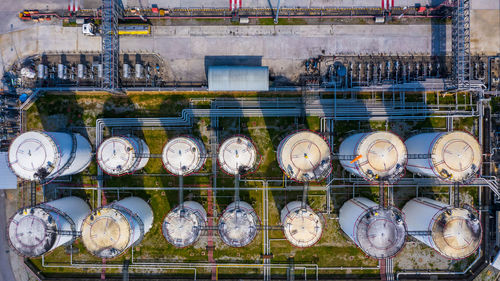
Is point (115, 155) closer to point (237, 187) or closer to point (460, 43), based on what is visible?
point (237, 187)

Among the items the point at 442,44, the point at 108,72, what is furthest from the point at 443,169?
the point at 108,72

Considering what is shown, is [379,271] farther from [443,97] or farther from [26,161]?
[26,161]

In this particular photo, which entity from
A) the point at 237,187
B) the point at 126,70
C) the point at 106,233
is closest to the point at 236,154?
the point at 237,187

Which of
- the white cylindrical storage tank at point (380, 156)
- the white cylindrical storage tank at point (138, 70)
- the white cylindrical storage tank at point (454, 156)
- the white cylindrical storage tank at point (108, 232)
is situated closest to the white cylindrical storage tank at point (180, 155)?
the white cylindrical storage tank at point (108, 232)

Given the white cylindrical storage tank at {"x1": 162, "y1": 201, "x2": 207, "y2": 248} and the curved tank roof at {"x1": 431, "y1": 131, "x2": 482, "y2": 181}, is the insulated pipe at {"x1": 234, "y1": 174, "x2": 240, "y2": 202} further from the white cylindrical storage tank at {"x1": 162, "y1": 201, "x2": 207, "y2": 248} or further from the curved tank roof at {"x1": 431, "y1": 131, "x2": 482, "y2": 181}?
the curved tank roof at {"x1": 431, "y1": 131, "x2": 482, "y2": 181}

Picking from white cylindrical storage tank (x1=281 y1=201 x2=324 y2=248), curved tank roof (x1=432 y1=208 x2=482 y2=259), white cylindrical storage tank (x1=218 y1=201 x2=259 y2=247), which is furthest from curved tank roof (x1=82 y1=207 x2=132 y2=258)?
curved tank roof (x1=432 y1=208 x2=482 y2=259)
